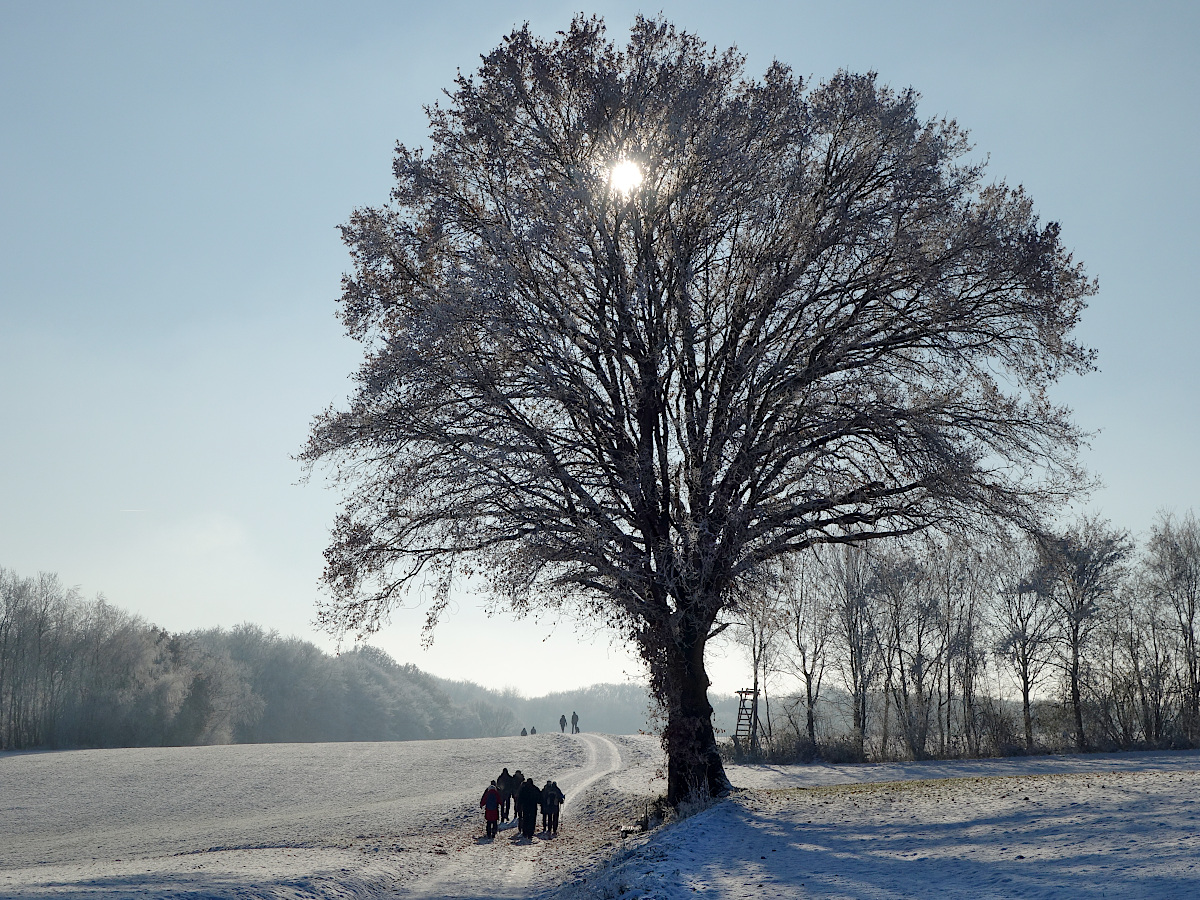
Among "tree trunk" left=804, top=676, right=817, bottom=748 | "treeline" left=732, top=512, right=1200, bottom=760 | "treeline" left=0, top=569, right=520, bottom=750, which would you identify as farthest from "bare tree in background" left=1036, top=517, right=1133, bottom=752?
"treeline" left=0, top=569, right=520, bottom=750

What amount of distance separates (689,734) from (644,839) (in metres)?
3.18

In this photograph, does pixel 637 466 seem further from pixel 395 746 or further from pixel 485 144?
pixel 395 746

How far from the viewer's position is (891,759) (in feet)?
99.9

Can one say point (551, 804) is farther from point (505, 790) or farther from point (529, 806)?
point (505, 790)

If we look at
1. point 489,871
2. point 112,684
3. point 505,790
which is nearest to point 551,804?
point 505,790

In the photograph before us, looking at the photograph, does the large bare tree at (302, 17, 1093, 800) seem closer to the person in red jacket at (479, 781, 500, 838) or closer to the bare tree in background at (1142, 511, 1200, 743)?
the person in red jacket at (479, 781, 500, 838)

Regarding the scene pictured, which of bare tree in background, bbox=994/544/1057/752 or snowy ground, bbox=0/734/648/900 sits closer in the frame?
snowy ground, bbox=0/734/648/900

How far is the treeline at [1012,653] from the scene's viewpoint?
32.6 metres

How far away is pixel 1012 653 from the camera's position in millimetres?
42031

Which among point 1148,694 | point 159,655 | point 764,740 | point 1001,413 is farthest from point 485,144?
point 159,655

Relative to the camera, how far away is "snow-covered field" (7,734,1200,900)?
27.5ft

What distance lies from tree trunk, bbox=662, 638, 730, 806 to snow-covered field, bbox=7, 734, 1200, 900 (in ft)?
3.93

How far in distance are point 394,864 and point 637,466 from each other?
8501 mm

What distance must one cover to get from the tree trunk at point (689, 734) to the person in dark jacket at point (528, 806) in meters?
3.84
